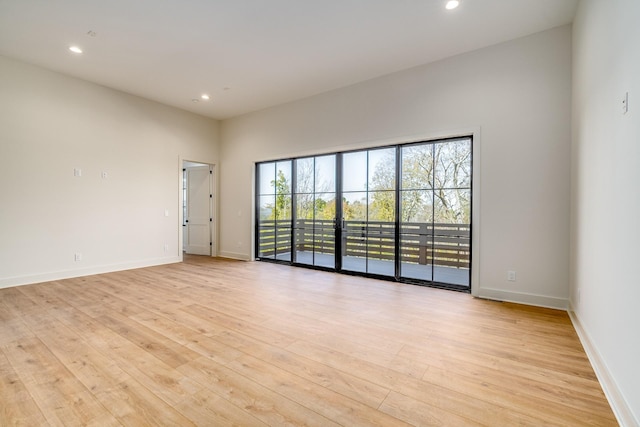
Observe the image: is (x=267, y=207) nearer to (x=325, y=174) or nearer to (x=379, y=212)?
(x=325, y=174)

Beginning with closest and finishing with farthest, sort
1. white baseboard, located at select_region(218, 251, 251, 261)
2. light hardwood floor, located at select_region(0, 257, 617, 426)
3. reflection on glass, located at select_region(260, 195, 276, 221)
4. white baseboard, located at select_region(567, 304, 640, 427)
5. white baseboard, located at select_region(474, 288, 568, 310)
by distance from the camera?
white baseboard, located at select_region(567, 304, 640, 427), light hardwood floor, located at select_region(0, 257, 617, 426), white baseboard, located at select_region(474, 288, 568, 310), reflection on glass, located at select_region(260, 195, 276, 221), white baseboard, located at select_region(218, 251, 251, 261)

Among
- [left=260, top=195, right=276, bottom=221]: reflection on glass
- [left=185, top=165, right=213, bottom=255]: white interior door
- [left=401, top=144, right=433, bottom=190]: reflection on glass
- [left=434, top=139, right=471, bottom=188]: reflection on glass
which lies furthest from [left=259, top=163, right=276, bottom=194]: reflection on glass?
[left=434, top=139, right=471, bottom=188]: reflection on glass

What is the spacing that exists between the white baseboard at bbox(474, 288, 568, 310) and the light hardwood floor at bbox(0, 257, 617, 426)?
0.16 metres

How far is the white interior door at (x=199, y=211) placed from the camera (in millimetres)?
7363

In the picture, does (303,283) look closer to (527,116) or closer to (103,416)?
(103,416)

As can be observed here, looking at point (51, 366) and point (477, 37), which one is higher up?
point (477, 37)

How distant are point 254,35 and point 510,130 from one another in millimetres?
3531

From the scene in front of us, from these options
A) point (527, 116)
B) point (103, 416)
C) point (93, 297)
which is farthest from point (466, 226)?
point (93, 297)

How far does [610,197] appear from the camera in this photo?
79.3 inches

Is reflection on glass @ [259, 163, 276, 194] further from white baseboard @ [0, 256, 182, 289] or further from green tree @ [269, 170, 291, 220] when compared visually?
white baseboard @ [0, 256, 182, 289]

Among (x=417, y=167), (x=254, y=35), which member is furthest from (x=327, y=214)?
(x=254, y=35)

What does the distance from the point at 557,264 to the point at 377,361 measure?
276 cm

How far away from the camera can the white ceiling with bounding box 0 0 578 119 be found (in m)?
3.12

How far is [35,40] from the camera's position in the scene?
149 inches
